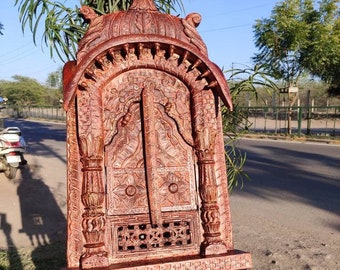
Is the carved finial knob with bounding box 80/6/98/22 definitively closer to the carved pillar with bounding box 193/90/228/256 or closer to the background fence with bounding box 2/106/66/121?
the carved pillar with bounding box 193/90/228/256

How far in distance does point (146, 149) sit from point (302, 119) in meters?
20.0

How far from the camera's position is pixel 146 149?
2.14 metres

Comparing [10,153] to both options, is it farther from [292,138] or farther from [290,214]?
[292,138]

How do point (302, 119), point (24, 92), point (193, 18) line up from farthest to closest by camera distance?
point (24, 92) < point (302, 119) < point (193, 18)

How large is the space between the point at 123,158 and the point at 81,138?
258mm

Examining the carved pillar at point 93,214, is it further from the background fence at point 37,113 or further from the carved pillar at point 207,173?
the background fence at point 37,113

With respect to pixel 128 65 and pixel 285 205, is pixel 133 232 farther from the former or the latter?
pixel 285 205

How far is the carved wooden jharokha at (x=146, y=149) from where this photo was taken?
2041 millimetres

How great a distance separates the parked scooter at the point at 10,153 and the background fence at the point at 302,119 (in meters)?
11.0

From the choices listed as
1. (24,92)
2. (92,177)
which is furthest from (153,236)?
(24,92)

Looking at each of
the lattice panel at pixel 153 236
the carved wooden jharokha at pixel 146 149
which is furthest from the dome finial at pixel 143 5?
the lattice panel at pixel 153 236

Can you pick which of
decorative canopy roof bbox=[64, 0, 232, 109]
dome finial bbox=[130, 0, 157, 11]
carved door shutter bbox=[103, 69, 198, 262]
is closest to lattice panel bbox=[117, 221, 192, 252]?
carved door shutter bbox=[103, 69, 198, 262]

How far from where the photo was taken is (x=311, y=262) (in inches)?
162

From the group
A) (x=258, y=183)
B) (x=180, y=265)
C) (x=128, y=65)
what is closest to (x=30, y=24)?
(x=128, y=65)
